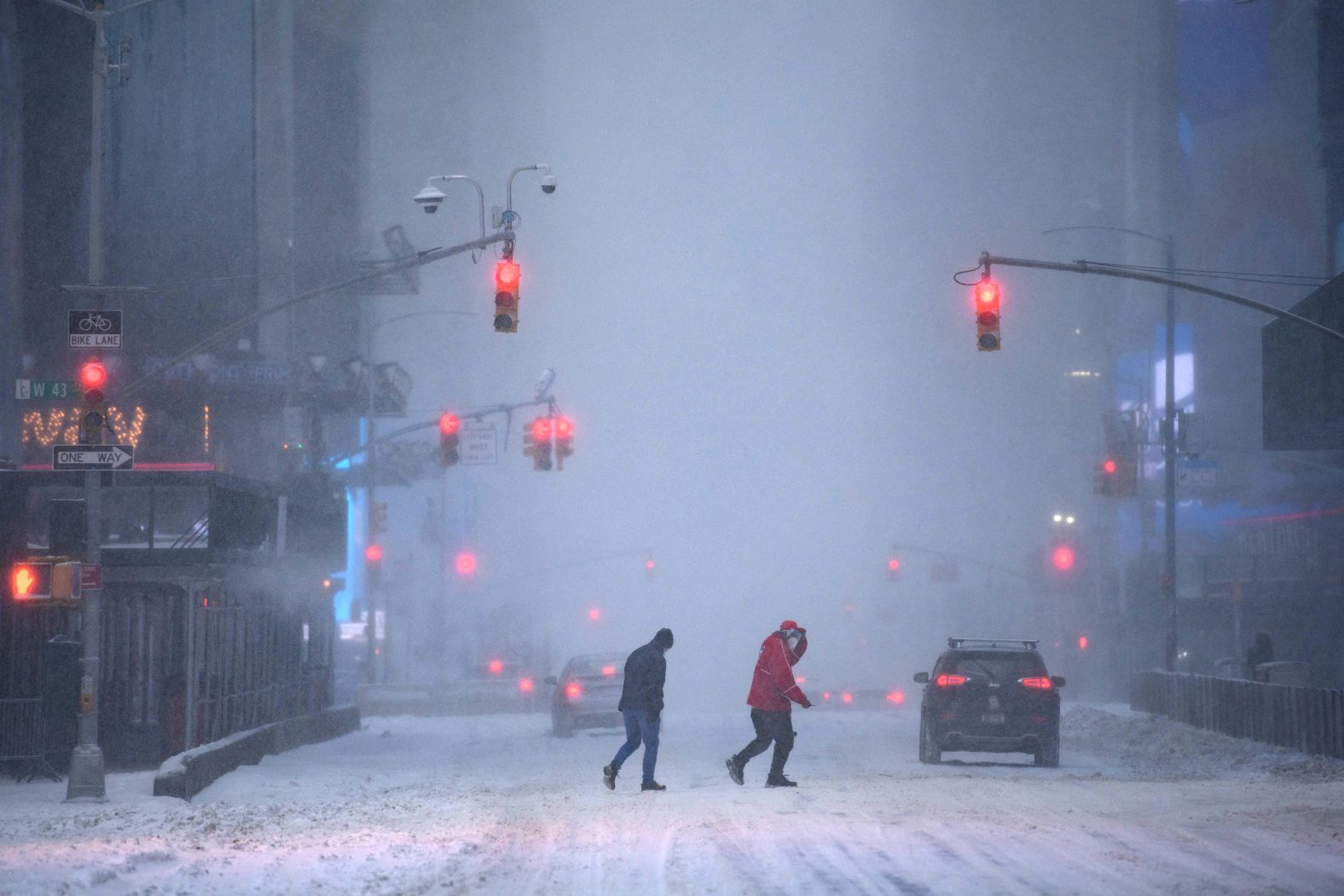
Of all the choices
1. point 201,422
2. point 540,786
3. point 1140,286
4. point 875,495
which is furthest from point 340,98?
A: point 875,495

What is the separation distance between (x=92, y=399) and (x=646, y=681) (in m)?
7.83

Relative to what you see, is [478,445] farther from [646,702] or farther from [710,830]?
[710,830]

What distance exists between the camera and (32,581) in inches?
758

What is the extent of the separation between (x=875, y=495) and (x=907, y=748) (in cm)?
16410

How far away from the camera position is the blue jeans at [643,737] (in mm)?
17781

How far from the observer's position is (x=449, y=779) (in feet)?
70.7

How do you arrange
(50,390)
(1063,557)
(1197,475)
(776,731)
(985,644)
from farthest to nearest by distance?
(1063,557), (1197,475), (985,644), (50,390), (776,731)

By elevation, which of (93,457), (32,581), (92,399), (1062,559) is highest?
(92,399)

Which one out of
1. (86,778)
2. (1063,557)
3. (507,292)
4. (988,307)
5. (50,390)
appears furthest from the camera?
(1063,557)

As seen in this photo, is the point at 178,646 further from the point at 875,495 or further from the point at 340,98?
the point at 875,495

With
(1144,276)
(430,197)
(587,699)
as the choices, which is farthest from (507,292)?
(587,699)

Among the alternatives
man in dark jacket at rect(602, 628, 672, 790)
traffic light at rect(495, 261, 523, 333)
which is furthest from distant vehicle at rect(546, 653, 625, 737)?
man in dark jacket at rect(602, 628, 672, 790)

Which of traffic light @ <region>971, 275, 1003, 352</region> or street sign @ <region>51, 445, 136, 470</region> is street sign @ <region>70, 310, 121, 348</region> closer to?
street sign @ <region>51, 445, 136, 470</region>

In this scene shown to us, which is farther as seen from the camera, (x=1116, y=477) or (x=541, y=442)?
(x=1116, y=477)
